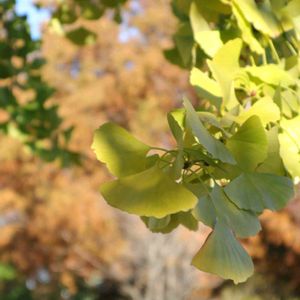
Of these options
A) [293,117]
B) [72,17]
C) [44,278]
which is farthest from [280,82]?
[44,278]

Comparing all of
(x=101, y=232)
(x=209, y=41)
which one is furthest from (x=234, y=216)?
(x=101, y=232)

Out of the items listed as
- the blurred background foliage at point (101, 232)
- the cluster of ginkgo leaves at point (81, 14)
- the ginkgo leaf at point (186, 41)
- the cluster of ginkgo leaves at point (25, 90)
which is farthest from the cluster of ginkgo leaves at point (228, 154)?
the blurred background foliage at point (101, 232)

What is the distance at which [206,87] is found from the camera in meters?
0.64

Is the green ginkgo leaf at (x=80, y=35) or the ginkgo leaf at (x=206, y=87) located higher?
the ginkgo leaf at (x=206, y=87)

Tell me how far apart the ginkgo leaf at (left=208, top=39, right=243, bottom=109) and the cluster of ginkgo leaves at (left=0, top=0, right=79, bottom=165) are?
868mm

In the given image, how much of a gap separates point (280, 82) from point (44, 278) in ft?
25.4

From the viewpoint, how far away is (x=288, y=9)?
69 centimetres

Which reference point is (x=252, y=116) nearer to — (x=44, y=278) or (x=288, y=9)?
(x=288, y=9)

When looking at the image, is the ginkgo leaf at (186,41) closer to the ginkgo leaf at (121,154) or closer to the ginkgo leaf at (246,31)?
the ginkgo leaf at (246,31)

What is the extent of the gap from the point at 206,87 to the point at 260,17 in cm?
10

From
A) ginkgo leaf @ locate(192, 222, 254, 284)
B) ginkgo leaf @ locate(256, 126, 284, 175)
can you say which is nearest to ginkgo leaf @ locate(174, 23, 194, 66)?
ginkgo leaf @ locate(256, 126, 284, 175)

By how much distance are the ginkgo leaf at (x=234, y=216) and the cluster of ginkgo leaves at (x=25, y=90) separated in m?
0.98

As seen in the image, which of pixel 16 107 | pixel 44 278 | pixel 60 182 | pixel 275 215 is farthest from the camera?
pixel 44 278

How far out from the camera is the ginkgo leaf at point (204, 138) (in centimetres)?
51
